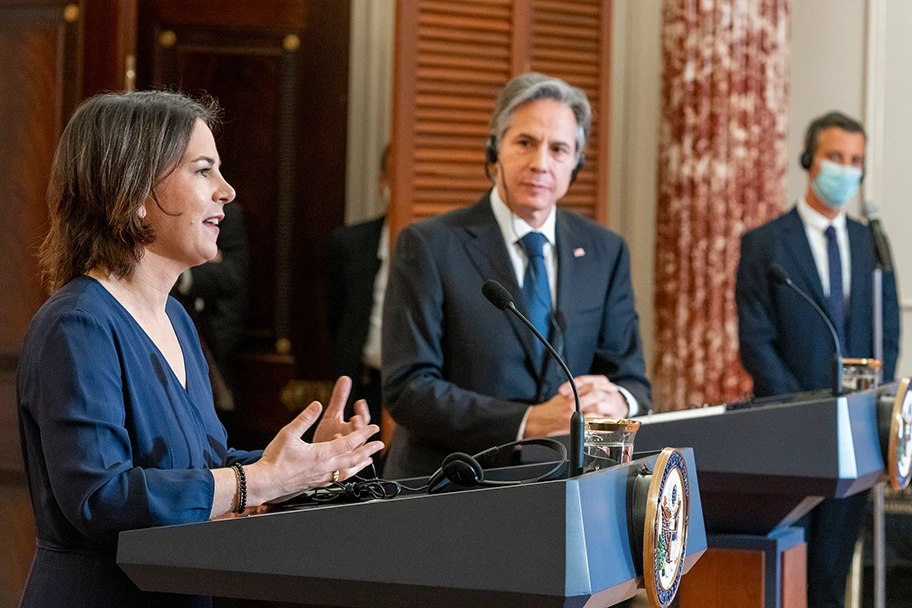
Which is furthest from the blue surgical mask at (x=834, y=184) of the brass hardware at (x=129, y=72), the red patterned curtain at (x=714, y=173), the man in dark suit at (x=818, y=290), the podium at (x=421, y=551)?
the podium at (x=421, y=551)

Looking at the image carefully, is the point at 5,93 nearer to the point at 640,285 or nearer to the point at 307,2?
the point at 307,2

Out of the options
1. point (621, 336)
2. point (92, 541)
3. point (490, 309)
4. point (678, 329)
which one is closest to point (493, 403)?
point (490, 309)

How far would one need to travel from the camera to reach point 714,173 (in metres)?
5.01

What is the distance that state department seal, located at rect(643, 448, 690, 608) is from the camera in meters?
1.62

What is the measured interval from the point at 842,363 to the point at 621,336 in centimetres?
52

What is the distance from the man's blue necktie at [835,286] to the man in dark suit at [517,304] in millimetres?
1371

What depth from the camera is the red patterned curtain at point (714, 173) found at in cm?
500

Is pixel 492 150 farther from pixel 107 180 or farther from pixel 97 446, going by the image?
pixel 97 446

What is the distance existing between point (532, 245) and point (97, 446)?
4.74 feet

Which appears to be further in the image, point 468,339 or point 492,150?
point 492,150

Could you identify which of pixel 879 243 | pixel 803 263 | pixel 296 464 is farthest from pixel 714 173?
pixel 296 464

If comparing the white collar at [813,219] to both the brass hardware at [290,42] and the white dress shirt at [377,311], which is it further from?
the brass hardware at [290,42]

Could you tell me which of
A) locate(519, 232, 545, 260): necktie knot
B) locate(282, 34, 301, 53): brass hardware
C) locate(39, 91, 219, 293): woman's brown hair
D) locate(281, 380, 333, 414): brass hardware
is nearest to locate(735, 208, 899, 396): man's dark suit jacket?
locate(519, 232, 545, 260): necktie knot

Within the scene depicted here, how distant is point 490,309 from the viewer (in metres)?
2.80
